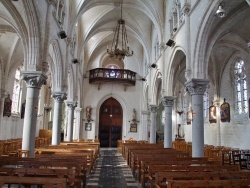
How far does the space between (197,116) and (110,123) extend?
19.9 meters

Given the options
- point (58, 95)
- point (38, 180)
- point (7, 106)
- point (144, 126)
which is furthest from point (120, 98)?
point (38, 180)

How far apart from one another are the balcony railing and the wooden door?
328 centimetres

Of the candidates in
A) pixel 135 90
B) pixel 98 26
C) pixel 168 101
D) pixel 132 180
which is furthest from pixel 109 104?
pixel 132 180

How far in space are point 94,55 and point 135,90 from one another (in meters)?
6.88

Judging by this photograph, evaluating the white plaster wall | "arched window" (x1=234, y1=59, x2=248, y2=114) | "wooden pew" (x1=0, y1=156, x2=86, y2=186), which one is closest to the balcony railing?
the white plaster wall

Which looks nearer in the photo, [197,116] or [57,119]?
[197,116]

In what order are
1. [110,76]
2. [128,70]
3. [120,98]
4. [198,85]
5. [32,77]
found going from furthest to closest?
1. [120,98]
2. [128,70]
3. [110,76]
4. [198,85]
5. [32,77]

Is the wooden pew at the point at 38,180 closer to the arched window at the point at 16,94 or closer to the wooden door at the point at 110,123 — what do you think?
the arched window at the point at 16,94

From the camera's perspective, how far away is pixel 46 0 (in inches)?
470

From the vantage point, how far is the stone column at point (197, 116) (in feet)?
36.6

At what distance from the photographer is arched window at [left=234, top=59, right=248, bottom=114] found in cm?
1717

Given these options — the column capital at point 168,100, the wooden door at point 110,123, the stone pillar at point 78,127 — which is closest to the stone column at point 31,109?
the column capital at point 168,100

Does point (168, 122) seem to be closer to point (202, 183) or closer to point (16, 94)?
point (202, 183)

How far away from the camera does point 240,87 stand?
699 inches
